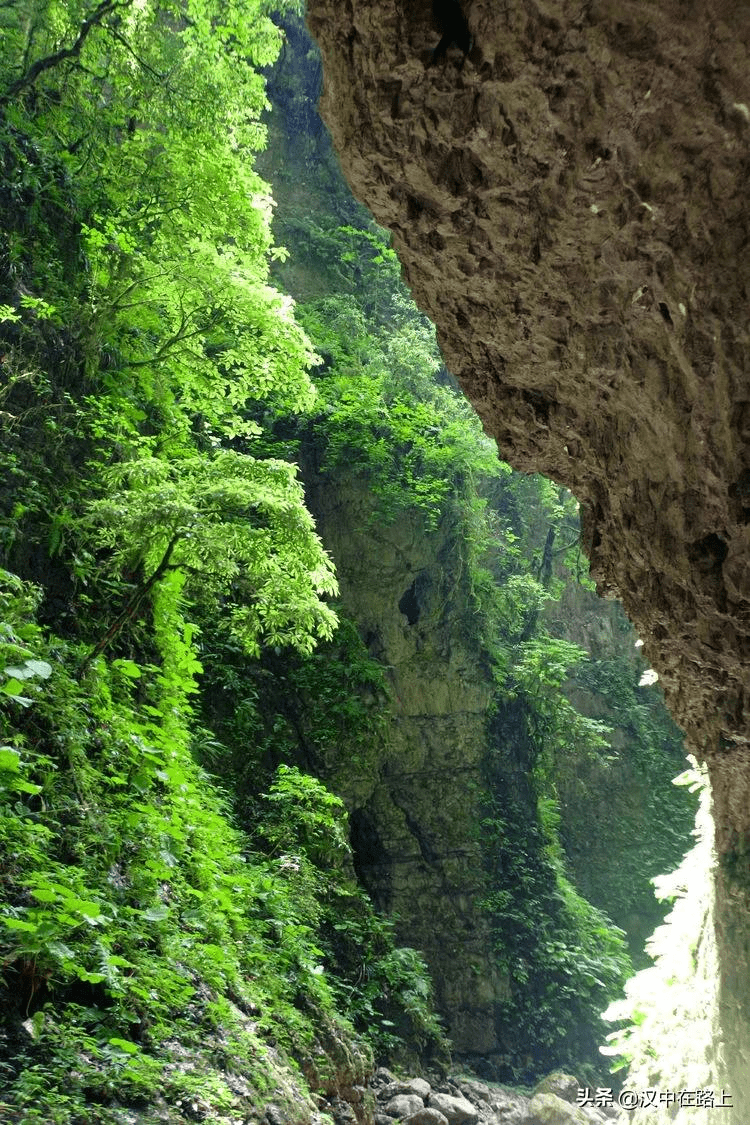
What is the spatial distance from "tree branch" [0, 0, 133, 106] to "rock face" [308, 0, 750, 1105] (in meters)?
6.67

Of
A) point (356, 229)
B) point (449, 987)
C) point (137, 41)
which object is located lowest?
point (449, 987)

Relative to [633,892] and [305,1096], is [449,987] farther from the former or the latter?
[305,1096]

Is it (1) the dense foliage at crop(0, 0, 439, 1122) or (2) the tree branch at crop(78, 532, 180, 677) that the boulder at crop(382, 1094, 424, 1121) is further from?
(2) the tree branch at crop(78, 532, 180, 677)

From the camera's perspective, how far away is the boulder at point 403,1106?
7.82m

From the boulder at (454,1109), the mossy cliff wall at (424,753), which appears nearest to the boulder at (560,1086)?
the mossy cliff wall at (424,753)

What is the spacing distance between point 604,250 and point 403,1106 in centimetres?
805

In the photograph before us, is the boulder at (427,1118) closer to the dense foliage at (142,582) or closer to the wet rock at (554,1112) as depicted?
the dense foliage at (142,582)

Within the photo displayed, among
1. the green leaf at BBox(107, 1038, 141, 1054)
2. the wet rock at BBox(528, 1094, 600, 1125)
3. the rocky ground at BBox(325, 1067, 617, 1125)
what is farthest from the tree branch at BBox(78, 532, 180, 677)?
the wet rock at BBox(528, 1094, 600, 1125)

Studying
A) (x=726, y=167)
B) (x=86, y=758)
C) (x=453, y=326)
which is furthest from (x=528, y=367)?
(x=86, y=758)

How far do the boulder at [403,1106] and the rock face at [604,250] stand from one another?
15.3 feet

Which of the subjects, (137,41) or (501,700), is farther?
(501,700)

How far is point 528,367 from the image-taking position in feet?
11.9

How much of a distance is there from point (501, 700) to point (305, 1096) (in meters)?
9.36

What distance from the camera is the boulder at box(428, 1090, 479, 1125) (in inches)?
337
